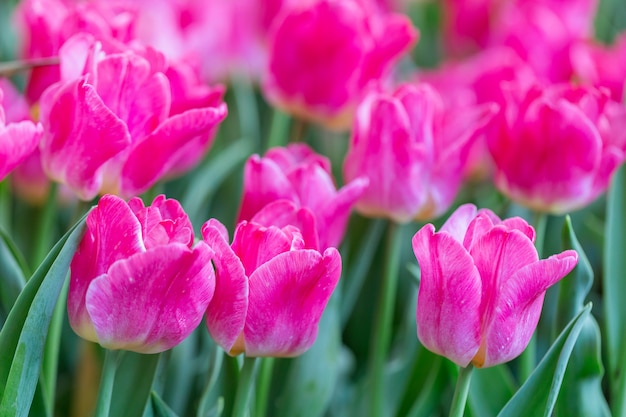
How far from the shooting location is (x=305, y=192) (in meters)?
0.58

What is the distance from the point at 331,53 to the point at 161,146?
0.95ft

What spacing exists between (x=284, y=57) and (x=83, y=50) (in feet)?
0.87

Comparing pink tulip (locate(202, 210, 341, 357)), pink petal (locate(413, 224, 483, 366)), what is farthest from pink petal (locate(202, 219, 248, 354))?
pink petal (locate(413, 224, 483, 366))

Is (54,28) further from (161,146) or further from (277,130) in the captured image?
(277,130)

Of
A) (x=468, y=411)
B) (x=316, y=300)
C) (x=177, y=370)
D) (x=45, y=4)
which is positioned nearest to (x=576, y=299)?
(x=468, y=411)

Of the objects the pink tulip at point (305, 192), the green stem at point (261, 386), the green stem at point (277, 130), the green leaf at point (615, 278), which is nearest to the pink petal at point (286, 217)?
the pink tulip at point (305, 192)

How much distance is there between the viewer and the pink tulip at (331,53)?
78 cm

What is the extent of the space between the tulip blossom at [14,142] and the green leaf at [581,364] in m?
0.35

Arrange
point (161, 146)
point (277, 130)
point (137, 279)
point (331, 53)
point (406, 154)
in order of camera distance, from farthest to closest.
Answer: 1. point (277, 130)
2. point (331, 53)
3. point (406, 154)
4. point (161, 146)
5. point (137, 279)

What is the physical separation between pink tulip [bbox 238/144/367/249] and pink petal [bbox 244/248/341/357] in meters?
0.08

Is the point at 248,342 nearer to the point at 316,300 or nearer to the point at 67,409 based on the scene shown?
the point at 316,300

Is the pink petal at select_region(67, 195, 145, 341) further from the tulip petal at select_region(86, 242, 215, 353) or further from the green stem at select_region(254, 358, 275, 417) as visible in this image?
the green stem at select_region(254, 358, 275, 417)

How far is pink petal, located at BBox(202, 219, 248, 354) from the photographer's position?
1.50 ft

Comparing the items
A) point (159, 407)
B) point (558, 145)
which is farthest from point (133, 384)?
point (558, 145)
